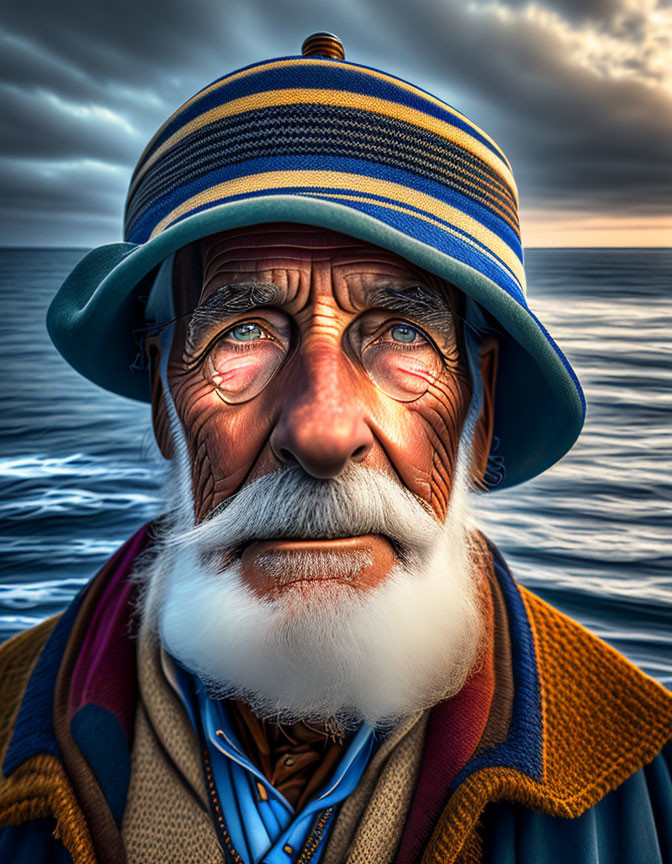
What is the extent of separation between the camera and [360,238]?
1164mm

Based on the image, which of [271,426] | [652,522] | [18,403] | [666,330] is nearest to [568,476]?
[652,522]

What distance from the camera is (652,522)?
313cm

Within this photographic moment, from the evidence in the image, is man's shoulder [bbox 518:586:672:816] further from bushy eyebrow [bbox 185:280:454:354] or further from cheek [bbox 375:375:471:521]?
bushy eyebrow [bbox 185:280:454:354]

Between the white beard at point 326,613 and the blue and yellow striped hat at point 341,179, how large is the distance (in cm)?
41

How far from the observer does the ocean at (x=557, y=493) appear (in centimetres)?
279

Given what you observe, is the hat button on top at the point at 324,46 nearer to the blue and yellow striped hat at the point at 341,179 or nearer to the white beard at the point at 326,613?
the blue and yellow striped hat at the point at 341,179

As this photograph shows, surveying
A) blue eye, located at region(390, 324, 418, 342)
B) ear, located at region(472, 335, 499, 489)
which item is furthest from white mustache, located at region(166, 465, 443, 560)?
ear, located at region(472, 335, 499, 489)

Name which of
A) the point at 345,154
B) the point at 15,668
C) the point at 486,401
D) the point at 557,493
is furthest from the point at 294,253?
the point at 557,493

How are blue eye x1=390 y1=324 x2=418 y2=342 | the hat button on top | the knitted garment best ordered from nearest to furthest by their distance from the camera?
the knitted garment < blue eye x1=390 y1=324 x2=418 y2=342 < the hat button on top

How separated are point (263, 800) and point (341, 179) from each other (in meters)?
1.32

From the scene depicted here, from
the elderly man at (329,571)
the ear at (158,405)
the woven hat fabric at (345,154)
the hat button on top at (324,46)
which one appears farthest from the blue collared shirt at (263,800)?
the hat button on top at (324,46)

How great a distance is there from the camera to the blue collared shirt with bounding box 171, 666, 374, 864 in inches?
50.5

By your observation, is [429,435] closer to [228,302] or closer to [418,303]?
[418,303]

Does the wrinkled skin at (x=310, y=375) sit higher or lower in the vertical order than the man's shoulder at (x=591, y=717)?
higher
